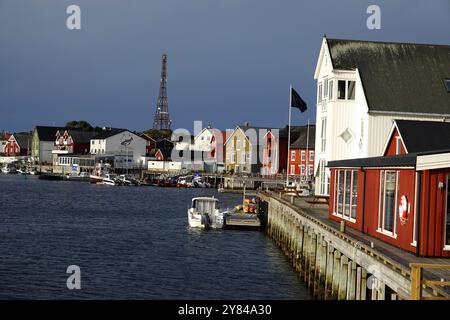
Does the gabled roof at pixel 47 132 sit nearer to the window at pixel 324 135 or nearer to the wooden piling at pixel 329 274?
the window at pixel 324 135

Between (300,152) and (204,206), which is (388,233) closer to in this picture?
(204,206)

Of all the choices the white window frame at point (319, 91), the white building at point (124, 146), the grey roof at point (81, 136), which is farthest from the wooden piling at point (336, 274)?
the grey roof at point (81, 136)

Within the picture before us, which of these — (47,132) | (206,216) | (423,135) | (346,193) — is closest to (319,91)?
(206,216)

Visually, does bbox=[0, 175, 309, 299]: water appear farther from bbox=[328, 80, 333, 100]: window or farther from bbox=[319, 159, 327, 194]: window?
bbox=[328, 80, 333, 100]: window

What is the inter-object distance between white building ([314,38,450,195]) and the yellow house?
231ft

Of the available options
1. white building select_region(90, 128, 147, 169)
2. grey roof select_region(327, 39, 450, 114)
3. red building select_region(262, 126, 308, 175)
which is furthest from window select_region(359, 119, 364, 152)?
white building select_region(90, 128, 147, 169)

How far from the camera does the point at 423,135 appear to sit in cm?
2850

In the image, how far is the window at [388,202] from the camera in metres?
24.0

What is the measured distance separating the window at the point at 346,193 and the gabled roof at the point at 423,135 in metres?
2.69

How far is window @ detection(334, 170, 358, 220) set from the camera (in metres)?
30.1

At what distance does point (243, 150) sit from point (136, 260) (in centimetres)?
8933

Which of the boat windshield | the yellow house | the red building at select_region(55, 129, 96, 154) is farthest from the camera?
the red building at select_region(55, 129, 96, 154)

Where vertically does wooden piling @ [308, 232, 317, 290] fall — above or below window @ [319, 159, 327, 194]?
below
